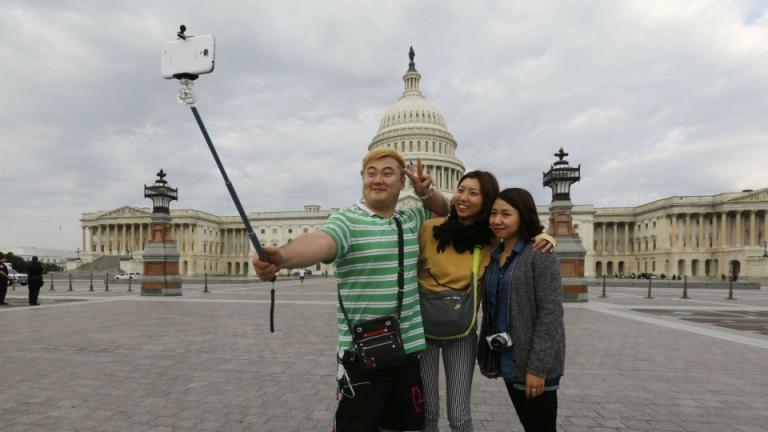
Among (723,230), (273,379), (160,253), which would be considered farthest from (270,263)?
(723,230)

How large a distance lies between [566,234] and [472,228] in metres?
19.1

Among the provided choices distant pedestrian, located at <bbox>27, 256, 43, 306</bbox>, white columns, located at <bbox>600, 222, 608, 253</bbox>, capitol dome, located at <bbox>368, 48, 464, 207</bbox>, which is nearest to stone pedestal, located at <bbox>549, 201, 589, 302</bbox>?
distant pedestrian, located at <bbox>27, 256, 43, 306</bbox>

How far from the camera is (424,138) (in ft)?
308

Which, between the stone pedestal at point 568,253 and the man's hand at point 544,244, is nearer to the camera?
A: the man's hand at point 544,244

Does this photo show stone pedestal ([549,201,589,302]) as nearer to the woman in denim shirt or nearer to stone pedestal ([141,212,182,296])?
the woman in denim shirt

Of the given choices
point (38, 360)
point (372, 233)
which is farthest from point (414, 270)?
point (38, 360)

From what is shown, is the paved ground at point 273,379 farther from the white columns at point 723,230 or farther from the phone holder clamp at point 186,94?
the white columns at point 723,230

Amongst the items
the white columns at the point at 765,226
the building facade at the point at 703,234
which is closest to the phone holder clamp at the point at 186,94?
the building facade at the point at 703,234

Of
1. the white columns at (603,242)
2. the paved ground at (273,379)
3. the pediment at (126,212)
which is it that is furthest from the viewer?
the pediment at (126,212)

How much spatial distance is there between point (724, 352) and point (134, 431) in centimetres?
1043

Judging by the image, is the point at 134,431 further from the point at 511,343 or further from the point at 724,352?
the point at 724,352

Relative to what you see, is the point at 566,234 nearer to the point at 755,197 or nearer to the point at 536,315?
the point at 536,315

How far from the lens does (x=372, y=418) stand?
248 centimetres

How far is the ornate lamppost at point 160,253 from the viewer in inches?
912
